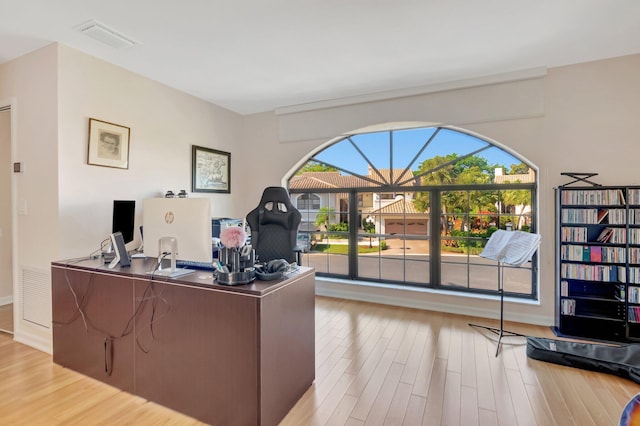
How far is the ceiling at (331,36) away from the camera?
2244mm

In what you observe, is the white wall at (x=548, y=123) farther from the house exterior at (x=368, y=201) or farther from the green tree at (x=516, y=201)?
the house exterior at (x=368, y=201)

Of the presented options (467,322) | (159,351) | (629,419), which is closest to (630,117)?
(467,322)

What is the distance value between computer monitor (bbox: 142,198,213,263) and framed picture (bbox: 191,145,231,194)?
2.07 metres

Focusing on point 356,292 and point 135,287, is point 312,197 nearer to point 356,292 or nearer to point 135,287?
point 356,292

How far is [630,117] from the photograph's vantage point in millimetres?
2998

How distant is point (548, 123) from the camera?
129 inches

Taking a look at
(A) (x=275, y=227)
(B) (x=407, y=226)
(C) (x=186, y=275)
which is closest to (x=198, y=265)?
(C) (x=186, y=275)

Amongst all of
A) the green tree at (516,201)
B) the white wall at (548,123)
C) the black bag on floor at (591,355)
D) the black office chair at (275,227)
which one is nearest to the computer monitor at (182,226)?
the black office chair at (275,227)

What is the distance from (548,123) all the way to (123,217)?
14.8 ft

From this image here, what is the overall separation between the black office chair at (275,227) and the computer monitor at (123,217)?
1133 millimetres

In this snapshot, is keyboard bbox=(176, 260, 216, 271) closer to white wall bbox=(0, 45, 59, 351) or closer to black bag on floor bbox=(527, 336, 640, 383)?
white wall bbox=(0, 45, 59, 351)

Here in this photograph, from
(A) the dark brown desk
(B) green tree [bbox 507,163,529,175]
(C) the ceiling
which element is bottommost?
(A) the dark brown desk

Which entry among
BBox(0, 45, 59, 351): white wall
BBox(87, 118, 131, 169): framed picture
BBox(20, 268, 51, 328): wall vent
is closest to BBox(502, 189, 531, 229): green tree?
BBox(87, 118, 131, 169): framed picture

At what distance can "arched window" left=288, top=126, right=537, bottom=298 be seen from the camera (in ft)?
12.0
